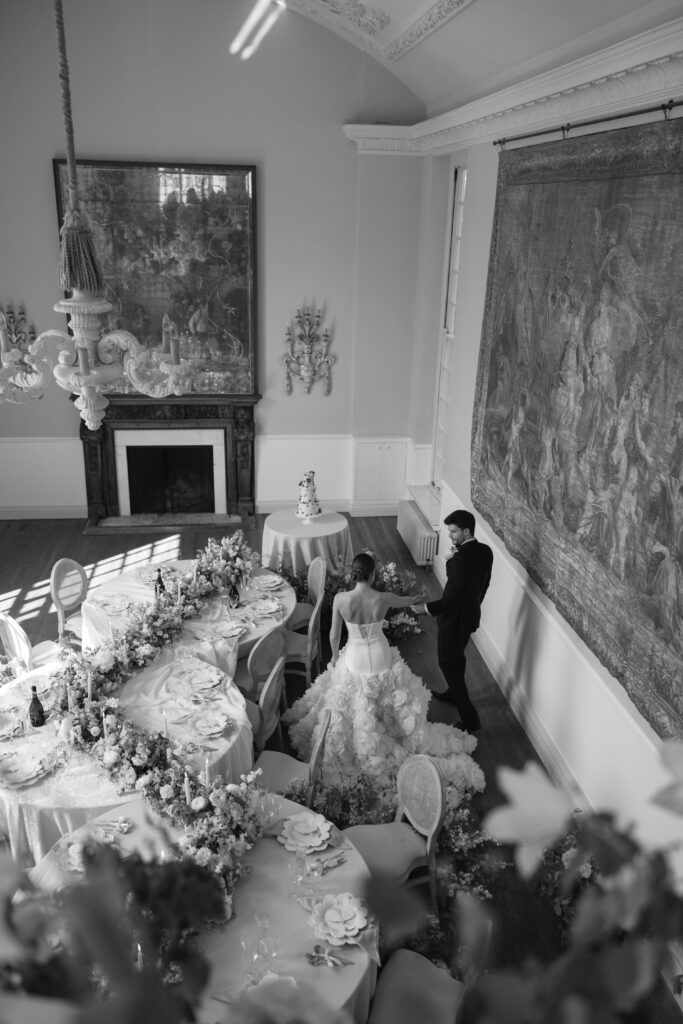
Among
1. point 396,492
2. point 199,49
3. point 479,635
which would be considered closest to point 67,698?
point 479,635

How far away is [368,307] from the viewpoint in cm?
990

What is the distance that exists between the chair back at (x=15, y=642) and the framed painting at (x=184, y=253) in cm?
413

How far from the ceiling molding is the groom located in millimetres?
3719

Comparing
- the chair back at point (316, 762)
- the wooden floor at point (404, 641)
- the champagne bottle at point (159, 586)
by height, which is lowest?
the wooden floor at point (404, 641)

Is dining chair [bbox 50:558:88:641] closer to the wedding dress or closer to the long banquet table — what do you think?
the long banquet table

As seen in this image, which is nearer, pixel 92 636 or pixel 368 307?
pixel 92 636

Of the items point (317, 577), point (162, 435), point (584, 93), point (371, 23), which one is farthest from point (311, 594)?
point (371, 23)

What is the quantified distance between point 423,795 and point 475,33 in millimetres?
5475

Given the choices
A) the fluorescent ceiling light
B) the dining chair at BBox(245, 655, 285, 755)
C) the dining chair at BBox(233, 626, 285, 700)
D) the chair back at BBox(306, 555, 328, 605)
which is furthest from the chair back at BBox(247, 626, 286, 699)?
the fluorescent ceiling light

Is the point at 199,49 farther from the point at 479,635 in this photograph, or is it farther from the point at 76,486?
the point at 479,635

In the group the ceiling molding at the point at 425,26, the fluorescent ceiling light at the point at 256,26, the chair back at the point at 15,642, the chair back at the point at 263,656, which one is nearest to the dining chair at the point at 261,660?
the chair back at the point at 263,656

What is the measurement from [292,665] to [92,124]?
6.55 meters

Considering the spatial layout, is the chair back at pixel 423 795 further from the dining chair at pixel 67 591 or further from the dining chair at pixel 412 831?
the dining chair at pixel 67 591

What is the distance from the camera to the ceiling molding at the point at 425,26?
572 cm
